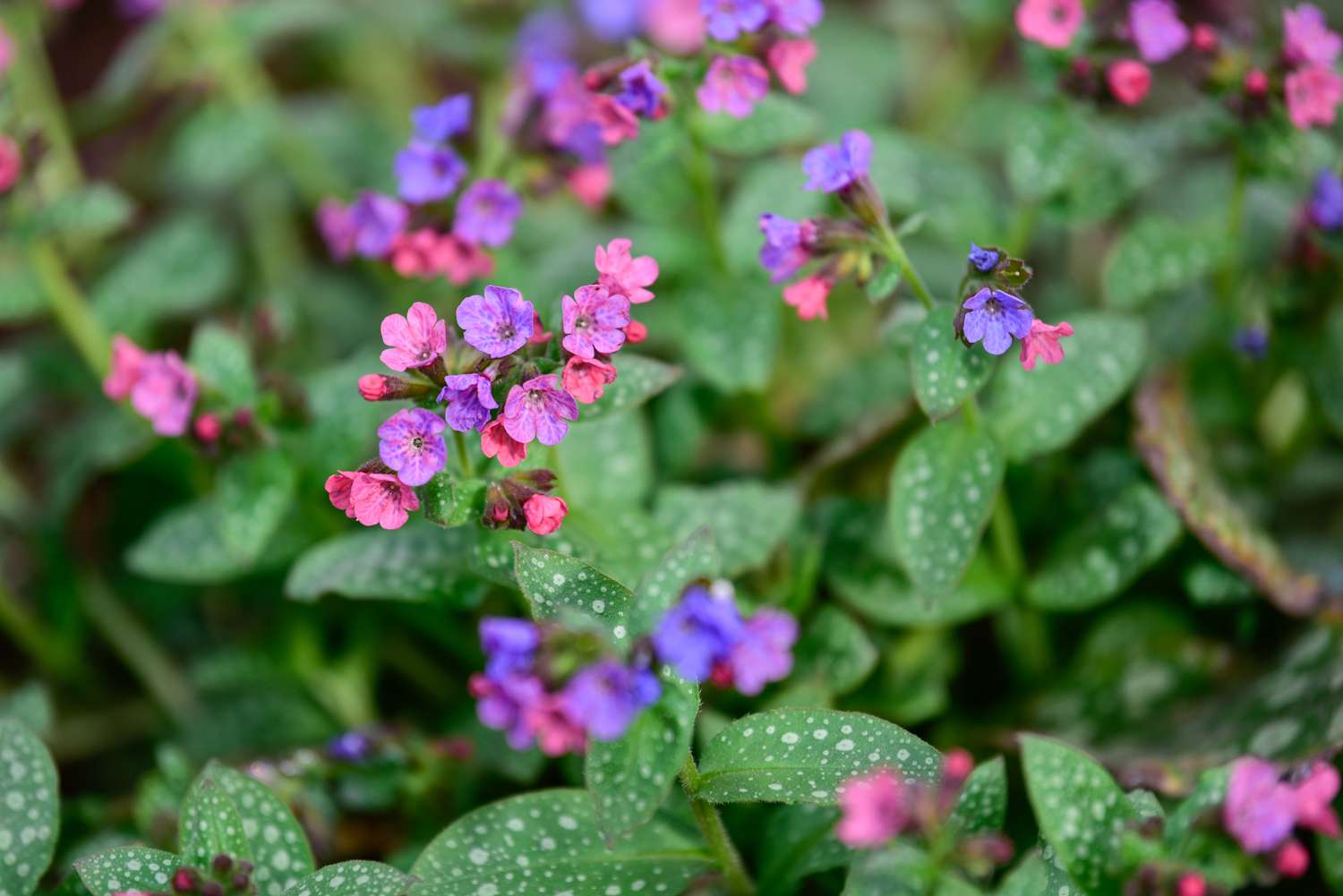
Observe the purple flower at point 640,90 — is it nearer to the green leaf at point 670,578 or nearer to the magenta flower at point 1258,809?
the green leaf at point 670,578

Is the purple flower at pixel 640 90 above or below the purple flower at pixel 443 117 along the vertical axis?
above

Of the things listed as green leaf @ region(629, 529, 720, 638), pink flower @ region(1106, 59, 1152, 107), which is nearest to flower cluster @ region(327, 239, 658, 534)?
green leaf @ region(629, 529, 720, 638)

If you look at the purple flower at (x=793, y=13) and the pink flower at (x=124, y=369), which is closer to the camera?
the purple flower at (x=793, y=13)

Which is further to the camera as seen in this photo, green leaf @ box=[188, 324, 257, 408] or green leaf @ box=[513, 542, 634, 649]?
green leaf @ box=[188, 324, 257, 408]

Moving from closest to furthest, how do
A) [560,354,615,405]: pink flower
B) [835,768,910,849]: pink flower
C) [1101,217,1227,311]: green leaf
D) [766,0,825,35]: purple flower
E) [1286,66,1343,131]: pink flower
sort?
1. [835,768,910,849]: pink flower
2. [560,354,615,405]: pink flower
3. [766,0,825,35]: purple flower
4. [1286,66,1343,131]: pink flower
5. [1101,217,1227,311]: green leaf

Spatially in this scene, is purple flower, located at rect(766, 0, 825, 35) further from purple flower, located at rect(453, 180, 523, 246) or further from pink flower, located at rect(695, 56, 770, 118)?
purple flower, located at rect(453, 180, 523, 246)

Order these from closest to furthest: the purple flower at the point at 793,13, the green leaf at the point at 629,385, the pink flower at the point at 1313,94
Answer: the green leaf at the point at 629,385, the purple flower at the point at 793,13, the pink flower at the point at 1313,94

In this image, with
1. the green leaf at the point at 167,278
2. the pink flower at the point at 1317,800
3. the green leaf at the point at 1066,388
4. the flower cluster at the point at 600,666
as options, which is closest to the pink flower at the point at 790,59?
the green leaf at the point at 1066,388

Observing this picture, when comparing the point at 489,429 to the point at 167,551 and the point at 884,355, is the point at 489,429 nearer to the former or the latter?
the point at 167,551
